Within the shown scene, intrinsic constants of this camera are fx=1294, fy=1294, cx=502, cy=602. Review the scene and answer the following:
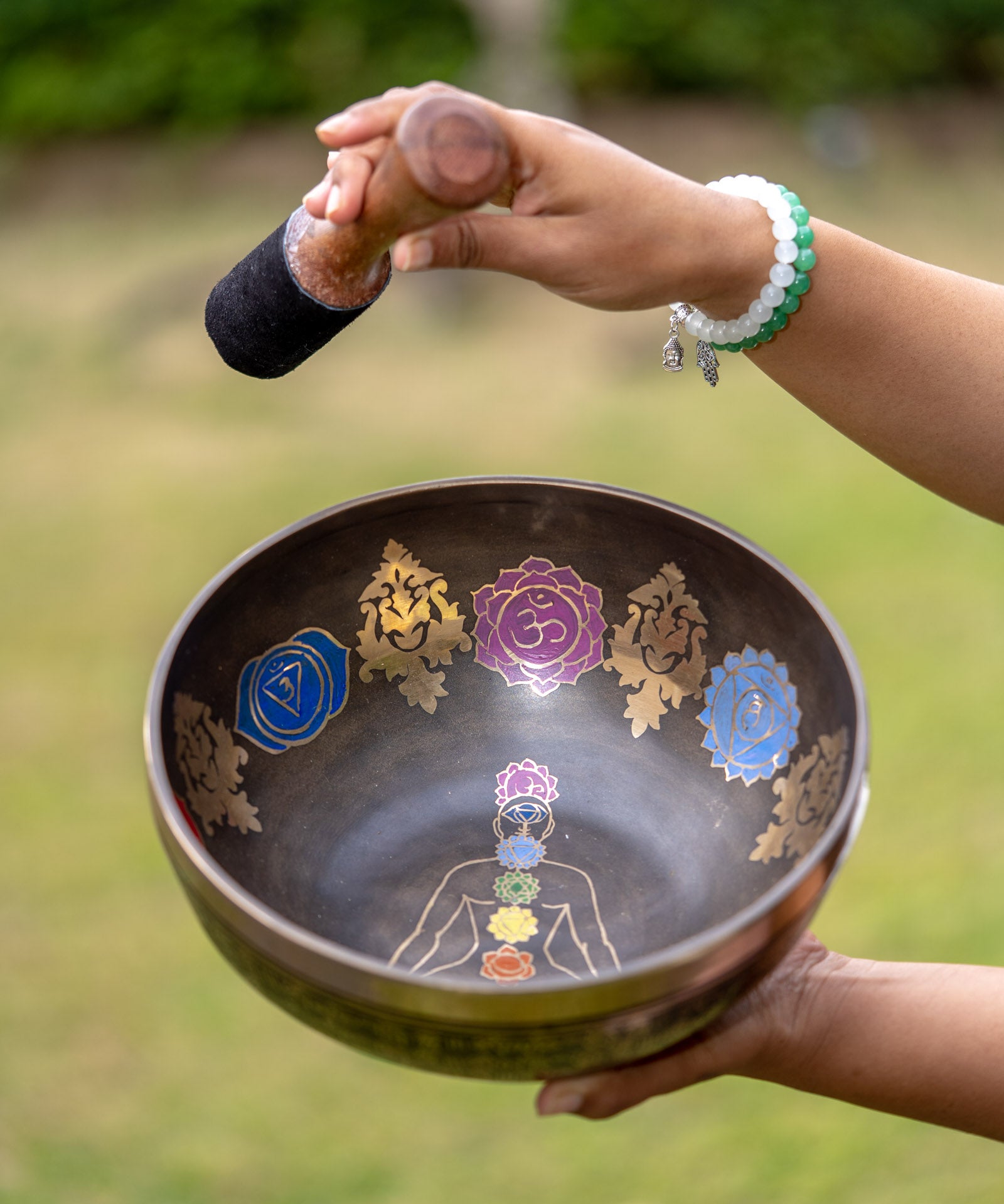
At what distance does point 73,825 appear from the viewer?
2.09 meters

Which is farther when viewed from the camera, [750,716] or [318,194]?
[750,716]

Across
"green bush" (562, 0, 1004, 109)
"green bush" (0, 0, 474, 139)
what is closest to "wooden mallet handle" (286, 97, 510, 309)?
"green bush" (0, 0, 474, 139)

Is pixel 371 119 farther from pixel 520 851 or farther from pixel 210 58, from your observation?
pixel 210 58

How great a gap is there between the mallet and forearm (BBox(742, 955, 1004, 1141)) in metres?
0.61

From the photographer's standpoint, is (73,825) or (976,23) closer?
(73,825)

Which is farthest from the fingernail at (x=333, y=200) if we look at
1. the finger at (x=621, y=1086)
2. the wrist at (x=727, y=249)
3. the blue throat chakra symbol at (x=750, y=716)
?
the finger at (x=621, y=1086)

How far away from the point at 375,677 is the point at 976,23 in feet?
14.5

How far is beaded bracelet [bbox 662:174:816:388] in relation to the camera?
973mm

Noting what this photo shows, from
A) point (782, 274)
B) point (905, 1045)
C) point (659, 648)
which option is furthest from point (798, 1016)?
point (782, 274)

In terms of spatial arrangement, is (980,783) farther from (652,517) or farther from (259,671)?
(259,671)

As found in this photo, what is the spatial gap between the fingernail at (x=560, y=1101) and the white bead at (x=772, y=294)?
23.3 inches

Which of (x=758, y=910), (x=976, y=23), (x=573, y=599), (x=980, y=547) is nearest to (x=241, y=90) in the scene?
(x=976, y=23)

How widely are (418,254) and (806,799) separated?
1.54ft

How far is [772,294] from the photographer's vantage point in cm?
98
